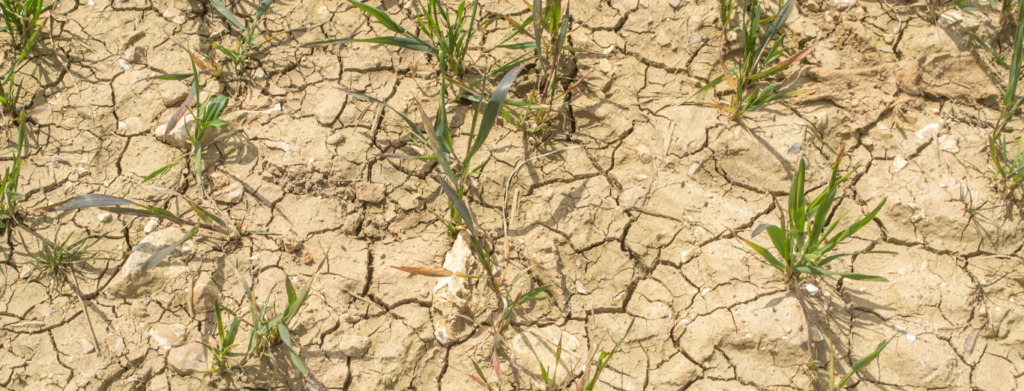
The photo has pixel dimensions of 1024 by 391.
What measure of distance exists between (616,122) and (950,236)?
51.3 inches

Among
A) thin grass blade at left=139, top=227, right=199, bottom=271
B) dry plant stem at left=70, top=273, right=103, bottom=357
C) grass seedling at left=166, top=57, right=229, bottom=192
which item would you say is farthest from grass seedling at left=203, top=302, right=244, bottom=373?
grass seedling at left=166, top=57, right=229, bottom=192

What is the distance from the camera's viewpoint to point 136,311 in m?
2.01

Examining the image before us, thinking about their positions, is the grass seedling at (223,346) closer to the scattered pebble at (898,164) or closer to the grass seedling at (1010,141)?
the scattered pebble at (898,164)

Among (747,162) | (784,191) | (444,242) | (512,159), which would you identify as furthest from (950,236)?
(444,242)

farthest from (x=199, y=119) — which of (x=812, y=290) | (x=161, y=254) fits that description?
(x=812, y=290)

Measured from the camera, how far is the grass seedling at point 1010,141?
2.11 metres

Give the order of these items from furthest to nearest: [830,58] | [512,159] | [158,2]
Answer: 1. [158,2]
2. [830,58]
3. [512,159]

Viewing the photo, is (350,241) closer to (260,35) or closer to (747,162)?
(260,35)

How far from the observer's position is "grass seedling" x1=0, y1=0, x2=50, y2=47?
2.43 metres

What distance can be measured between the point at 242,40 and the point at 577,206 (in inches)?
66.6

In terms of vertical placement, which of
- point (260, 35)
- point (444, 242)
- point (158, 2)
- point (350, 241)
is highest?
point (158, 2)

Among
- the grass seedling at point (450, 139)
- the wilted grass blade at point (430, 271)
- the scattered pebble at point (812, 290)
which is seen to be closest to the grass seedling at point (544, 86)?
the grass seedling at point (450, 139)

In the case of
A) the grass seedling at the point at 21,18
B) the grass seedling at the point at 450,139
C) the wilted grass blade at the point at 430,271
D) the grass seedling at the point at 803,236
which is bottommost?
the grass seedling at the point at 803,236

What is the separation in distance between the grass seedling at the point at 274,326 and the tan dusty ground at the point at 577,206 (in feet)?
0.24
